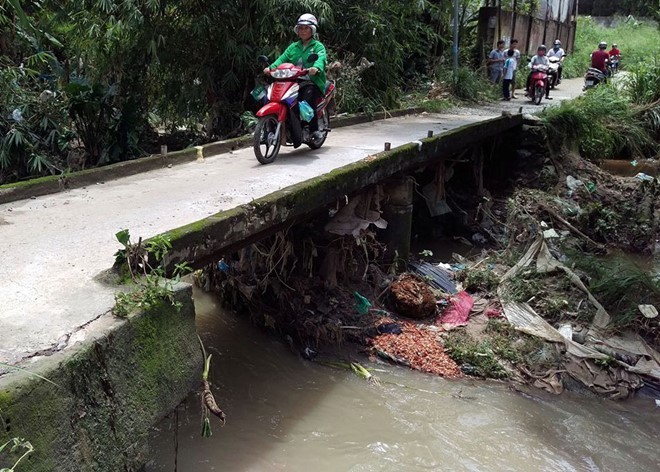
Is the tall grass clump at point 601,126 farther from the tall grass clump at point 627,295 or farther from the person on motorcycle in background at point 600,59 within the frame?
the tall grass clump at point 627,295

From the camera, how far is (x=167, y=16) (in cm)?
876

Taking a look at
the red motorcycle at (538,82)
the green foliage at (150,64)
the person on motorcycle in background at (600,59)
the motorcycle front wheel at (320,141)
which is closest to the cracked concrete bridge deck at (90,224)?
the motorcycle front wheel at (320,141)

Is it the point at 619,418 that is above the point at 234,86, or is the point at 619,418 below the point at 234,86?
below

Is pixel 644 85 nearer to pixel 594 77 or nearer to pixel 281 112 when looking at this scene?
pixel 594 77

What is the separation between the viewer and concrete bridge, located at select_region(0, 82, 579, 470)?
7.61 feet

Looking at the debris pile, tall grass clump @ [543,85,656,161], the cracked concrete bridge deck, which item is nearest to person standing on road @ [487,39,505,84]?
tall grass clump @ [543,85,656,161]

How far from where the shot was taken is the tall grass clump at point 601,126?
10547mm

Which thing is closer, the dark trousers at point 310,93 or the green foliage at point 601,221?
the dark trousers at point 310,93

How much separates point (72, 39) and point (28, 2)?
78 cm

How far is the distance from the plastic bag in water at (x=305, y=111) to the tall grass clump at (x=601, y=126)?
576cm

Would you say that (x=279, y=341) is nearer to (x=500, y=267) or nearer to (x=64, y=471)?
(x=500, y=267)

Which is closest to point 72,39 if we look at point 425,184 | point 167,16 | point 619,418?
point 167,16

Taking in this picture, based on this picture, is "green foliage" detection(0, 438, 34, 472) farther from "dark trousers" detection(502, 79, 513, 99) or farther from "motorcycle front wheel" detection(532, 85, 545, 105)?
"dark trousers" detection(502, 79, 513, 99)

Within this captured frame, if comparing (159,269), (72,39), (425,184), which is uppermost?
(72,39)
